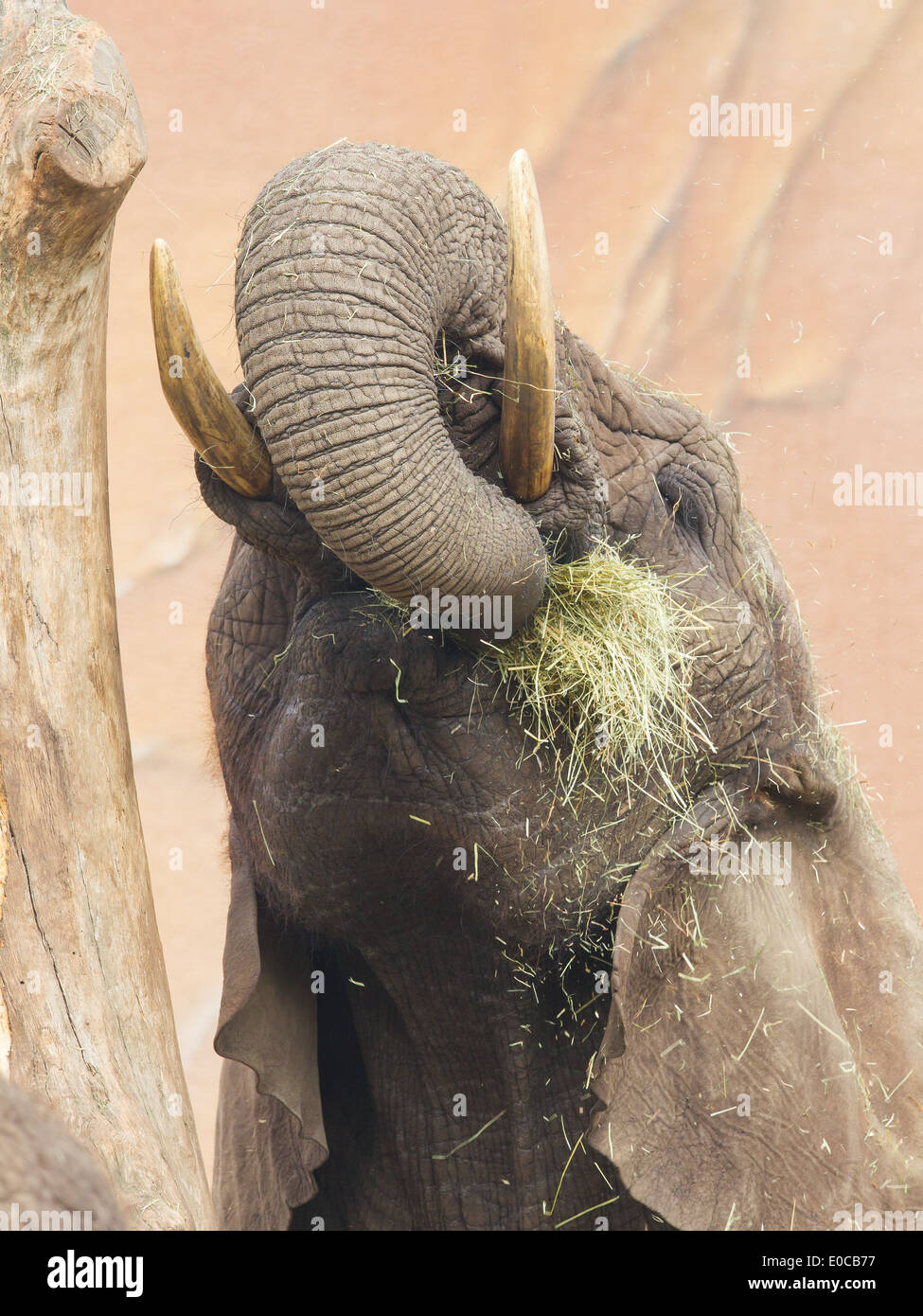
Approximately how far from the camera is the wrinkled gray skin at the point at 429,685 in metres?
1.96

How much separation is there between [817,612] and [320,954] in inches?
159

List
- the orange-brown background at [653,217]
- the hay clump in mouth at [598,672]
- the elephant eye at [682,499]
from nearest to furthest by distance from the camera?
the hay clump in mouth at [598,672], the elephant eye at [682,499], the orange-brown background at [653,217]

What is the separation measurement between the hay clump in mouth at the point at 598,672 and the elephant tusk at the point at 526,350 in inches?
8.3

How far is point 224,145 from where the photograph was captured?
6.41 m

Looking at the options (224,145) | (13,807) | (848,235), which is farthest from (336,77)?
(13,807)

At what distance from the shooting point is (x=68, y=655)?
2307 millimetres
